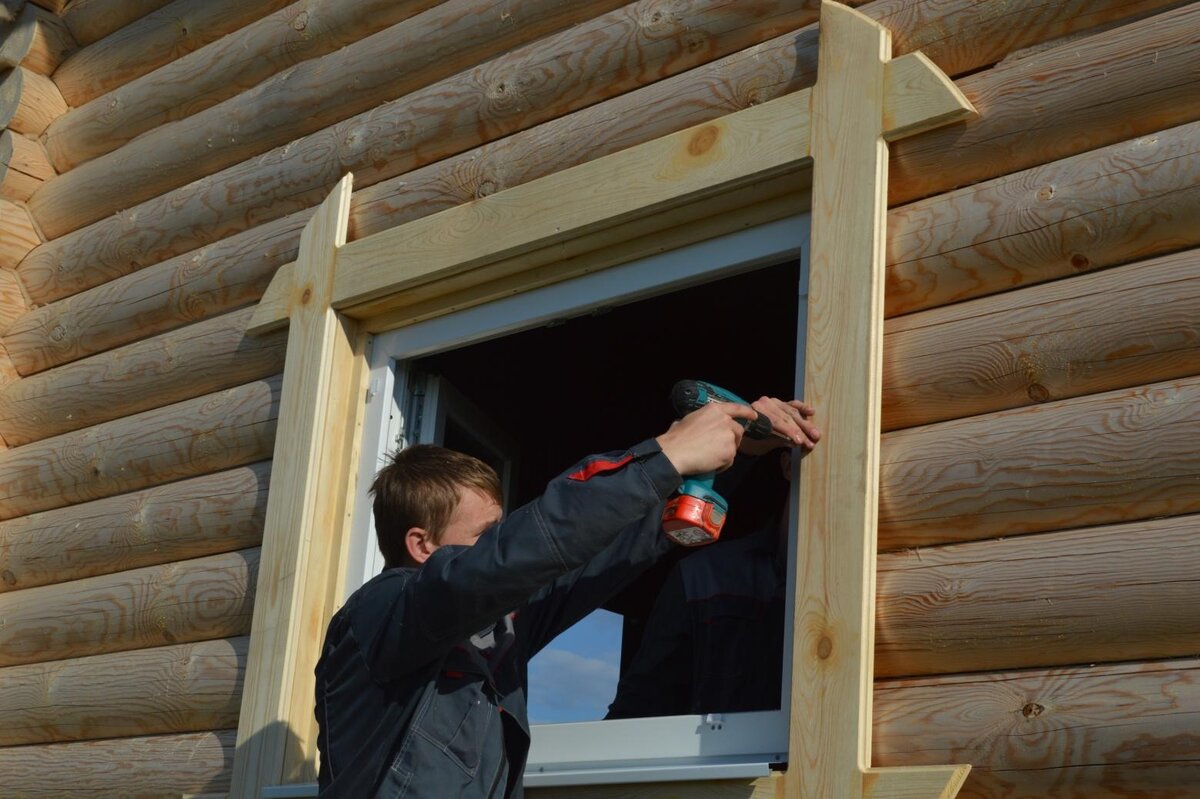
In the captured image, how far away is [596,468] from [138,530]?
8.74ft

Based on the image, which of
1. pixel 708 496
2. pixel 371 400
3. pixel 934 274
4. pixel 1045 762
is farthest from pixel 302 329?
pixel 1045 762

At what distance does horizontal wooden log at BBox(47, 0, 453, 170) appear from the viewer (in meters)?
5.51

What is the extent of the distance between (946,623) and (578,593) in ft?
3.56

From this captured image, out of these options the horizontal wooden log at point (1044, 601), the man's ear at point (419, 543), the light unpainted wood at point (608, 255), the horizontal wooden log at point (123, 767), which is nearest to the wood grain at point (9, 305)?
the horizontal wooden log at point (123, 767)

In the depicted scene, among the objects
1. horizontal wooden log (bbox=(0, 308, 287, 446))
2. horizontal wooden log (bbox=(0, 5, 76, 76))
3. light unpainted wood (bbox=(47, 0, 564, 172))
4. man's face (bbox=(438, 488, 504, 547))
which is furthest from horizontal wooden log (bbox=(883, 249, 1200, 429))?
horizontal wooden log (bbox=(0, 5, 76, 76))

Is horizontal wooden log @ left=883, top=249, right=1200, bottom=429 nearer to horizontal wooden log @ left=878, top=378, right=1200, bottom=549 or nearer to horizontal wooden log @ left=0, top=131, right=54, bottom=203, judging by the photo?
horizontal wooden log @ left=878, top=378, right=1200, bottom=549

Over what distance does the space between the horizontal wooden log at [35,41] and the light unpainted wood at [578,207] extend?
94.7 inches

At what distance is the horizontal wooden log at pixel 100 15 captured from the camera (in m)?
6.49

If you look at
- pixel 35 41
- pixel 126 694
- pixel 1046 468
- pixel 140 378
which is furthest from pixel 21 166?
pixel 1046 468

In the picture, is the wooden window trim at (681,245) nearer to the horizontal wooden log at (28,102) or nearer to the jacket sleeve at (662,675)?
the jacket sleeve at (662,675)

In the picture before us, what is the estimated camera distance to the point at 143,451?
5461 mm

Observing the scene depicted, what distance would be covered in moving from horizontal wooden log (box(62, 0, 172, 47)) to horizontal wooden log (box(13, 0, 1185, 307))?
1001mm

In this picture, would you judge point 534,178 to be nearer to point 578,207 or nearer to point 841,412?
point 578,207

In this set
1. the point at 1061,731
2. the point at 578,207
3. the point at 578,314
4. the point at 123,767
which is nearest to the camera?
the point at 1061,731
